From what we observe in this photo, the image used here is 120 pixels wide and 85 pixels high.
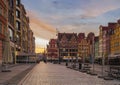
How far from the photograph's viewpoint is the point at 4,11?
82.9m

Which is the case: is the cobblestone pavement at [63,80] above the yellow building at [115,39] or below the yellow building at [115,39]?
below

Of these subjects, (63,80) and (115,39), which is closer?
(63,80)

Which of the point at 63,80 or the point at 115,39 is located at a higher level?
the point at 115,39

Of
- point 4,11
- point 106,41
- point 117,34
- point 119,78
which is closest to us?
point 119,78

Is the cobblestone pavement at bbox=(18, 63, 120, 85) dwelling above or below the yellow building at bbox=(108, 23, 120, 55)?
below

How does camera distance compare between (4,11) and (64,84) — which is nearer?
(64,84)

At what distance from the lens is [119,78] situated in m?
32.3

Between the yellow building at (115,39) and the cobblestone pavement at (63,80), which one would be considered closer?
the cobblestone pavement at (63,80)

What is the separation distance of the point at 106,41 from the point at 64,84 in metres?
164

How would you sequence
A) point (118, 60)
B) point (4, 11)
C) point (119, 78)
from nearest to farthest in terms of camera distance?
point (119, 78)
point (118, 60)
point (4, 11)

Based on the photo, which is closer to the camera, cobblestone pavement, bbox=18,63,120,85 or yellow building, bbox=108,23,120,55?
cobblestone pavement, bbox=18,63,120,85

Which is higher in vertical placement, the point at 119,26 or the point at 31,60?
the point at 119,26

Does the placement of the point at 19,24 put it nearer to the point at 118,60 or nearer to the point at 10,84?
the point at 118,60

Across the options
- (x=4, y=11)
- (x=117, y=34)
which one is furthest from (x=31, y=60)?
(x=4, y=11)
